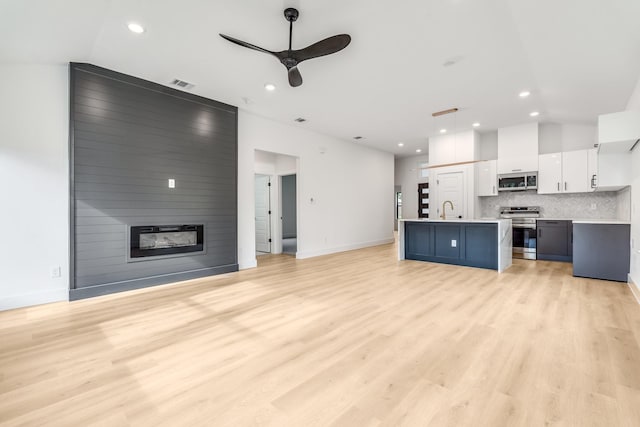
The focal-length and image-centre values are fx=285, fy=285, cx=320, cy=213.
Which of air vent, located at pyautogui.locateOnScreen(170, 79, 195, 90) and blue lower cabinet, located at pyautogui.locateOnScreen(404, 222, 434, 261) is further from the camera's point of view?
blue lower cabinet, located at pyautogui.locateOnScreen(404, 222, 434, 261)

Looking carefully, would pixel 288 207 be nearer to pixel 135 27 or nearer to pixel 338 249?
pixel 338 249

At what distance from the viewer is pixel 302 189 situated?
6836mm

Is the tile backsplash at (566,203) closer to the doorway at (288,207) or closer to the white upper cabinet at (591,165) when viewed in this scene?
the white upper cabinet at (591,165)

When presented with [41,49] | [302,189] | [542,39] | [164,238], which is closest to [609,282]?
[542,39]

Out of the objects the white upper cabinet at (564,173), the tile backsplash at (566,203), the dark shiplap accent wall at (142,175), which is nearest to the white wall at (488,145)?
the tile backsplash at (566,203)

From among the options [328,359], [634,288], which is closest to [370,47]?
[328,359]

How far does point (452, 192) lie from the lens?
7.54 metres

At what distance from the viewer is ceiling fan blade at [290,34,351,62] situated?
2.71m

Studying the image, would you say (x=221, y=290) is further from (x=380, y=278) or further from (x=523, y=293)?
(x=523, y=293)

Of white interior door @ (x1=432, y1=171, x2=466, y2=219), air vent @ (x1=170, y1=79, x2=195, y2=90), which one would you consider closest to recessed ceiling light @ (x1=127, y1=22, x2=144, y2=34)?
air vent @ (x1=170, y1=79, x2=195, y2=90)

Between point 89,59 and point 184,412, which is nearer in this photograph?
point 184,412

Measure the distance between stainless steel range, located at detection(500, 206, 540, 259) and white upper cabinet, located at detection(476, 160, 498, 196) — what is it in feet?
2.07

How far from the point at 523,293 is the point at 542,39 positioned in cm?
308

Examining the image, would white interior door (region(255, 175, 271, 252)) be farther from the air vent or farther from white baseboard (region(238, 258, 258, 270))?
the air vent
